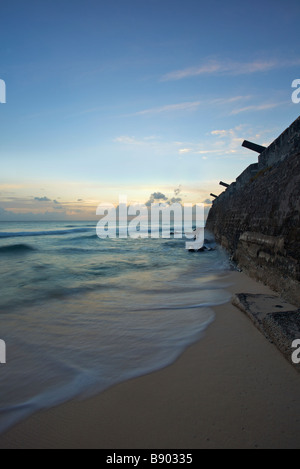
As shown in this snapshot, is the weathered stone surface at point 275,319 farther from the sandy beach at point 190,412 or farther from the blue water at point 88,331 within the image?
the blue water at point 88,331

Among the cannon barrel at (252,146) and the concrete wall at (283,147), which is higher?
the cannon barrel at (252,146)

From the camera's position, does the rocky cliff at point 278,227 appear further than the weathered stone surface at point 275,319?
Yes

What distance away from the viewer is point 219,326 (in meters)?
3.05

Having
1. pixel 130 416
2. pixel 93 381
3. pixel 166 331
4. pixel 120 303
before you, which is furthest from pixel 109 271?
pixel 130 416

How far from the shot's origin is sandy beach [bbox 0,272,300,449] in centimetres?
143

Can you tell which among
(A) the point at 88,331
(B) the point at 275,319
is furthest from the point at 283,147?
(A) the point at 88,331

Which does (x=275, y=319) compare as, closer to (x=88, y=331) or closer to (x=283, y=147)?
(x=88, y=331)

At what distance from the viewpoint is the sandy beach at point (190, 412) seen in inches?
56.5

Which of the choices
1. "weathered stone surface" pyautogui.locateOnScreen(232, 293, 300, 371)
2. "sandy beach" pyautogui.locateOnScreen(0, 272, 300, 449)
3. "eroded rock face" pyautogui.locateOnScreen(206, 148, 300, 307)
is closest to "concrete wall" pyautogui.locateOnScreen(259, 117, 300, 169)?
"eroded rock face" pyautogui.locateOnScreen(206, 148, 300, 307)

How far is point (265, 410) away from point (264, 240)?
3.85m

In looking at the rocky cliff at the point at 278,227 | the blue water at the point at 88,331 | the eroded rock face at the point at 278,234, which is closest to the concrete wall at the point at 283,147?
the rocky cliff at the point at 278,227

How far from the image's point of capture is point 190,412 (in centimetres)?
163

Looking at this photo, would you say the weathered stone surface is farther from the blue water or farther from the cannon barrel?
the cannon barrel

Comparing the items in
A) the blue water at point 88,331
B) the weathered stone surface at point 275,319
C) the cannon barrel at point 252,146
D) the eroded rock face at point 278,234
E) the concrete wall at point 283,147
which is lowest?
the blue water at point 88,331
